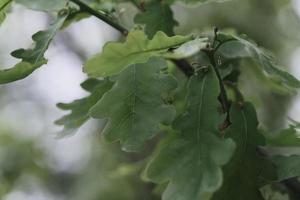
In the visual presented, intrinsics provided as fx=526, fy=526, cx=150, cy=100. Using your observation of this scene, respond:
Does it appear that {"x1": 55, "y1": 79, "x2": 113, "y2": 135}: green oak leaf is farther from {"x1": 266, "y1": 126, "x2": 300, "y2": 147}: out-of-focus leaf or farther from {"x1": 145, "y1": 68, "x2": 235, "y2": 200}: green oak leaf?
{"x1": 266, "y1": 126, "x2": 300, "y2": 147}: out-of-focus leaf

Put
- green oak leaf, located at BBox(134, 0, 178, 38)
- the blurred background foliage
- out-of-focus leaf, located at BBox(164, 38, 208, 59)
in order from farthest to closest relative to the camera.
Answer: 1. the blurred background foliage
2. green oak leaf, located at BBox(134, 0, 178, 38)
3. out-of-focus leaf, located at BBox(164, 38, 208, 59)

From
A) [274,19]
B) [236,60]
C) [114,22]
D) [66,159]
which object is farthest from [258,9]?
[114,22]

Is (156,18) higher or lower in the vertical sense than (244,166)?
higher

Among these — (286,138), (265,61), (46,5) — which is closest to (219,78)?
(265,61)

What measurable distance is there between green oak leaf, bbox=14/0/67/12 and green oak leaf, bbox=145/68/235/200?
301mm

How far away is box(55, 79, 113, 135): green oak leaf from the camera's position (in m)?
0.93

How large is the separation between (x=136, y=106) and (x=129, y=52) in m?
0.08

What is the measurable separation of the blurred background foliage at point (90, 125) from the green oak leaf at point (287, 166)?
4.26 ft

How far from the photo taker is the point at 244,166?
82cm

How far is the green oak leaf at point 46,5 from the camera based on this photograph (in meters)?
0.95

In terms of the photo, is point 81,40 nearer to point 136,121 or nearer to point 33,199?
point 33,199

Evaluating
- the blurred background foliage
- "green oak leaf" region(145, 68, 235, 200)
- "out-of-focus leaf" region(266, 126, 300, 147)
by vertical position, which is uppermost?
"green oak leaf" region(145, 68, 235, 200)

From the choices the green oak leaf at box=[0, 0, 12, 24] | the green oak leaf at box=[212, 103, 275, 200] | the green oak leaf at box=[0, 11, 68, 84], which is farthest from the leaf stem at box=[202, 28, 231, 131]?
the green oak leaf at box=[0, 0, 12, 24]

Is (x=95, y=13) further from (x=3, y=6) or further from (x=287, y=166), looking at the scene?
(x=287, y=166)
